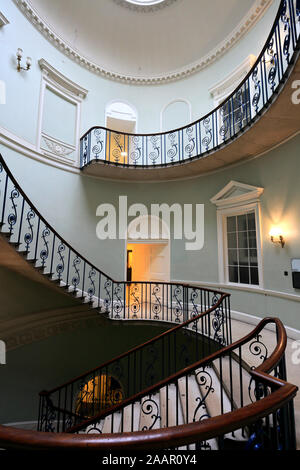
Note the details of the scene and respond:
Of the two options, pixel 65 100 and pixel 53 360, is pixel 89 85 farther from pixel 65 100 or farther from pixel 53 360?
pixel 53 360

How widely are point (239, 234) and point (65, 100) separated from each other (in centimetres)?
646

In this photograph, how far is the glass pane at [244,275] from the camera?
18.5 feet

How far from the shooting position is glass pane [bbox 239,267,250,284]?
565cm

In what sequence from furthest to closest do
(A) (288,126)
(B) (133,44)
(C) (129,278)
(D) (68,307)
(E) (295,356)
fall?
(C) (129,278)
(B) (133,44)
(D) (68,307)
(A) (288,126)
(E) (295,356)

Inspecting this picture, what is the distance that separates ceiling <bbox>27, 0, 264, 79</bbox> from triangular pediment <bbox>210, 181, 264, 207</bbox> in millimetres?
4663

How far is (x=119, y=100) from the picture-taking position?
779 centimetres

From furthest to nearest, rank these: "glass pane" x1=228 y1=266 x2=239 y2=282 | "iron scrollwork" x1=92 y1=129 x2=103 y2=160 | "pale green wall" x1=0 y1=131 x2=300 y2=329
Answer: "iron scrollwork" x1=92 y1=129 x2=103 y2=160 < "glass pane" x1=228 y1=266 x2=239 y2=282 < "pale green wall" x1=0 y1=131 x2=300 y2=329

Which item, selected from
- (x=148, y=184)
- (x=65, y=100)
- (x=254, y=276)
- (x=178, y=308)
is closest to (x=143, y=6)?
(x=65, y=100)

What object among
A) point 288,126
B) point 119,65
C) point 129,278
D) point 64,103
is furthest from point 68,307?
point 119,65

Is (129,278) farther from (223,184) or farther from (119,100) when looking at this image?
(119,100)

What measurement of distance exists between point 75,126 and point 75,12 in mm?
3548

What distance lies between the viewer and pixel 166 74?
796 centimetres

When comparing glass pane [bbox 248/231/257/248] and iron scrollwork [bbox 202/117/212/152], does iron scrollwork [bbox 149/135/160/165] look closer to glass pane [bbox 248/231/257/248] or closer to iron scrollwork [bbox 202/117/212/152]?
iron scrollwork [bbox 202/117/212/152]

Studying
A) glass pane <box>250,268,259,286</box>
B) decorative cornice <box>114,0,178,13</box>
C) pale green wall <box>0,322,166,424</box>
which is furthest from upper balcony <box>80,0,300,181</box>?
pale green wall <box>0,322,166,424</box>
